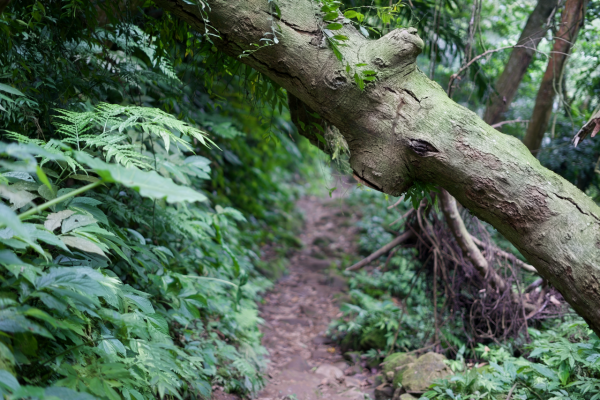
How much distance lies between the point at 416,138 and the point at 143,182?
4.20ft

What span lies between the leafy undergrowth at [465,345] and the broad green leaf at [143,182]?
7.85 feet

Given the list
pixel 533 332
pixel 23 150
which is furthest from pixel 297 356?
pixel 23 150

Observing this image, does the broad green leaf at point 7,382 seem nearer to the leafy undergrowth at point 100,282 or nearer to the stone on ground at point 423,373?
the leafy undergrowth at point 100,282

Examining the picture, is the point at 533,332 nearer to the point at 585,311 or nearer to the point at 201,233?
the point at 585,311

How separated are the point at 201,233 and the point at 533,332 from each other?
2.92 m

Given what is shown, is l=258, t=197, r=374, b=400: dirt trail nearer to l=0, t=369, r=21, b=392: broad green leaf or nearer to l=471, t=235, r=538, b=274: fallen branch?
l=471, t=235, r=538, b=274: fallen branch

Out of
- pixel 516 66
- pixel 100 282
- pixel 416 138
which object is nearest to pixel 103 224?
pixel 100 282

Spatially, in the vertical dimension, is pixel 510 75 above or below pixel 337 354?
above

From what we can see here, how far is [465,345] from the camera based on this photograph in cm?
357

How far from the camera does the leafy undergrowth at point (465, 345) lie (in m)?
2.44

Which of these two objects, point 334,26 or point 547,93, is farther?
point 547,93

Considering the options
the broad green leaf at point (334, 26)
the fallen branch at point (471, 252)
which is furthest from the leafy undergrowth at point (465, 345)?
the broad green leaf at point (334, 26)

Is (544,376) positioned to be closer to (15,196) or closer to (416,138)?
(416,138)

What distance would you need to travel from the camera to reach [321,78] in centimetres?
199
